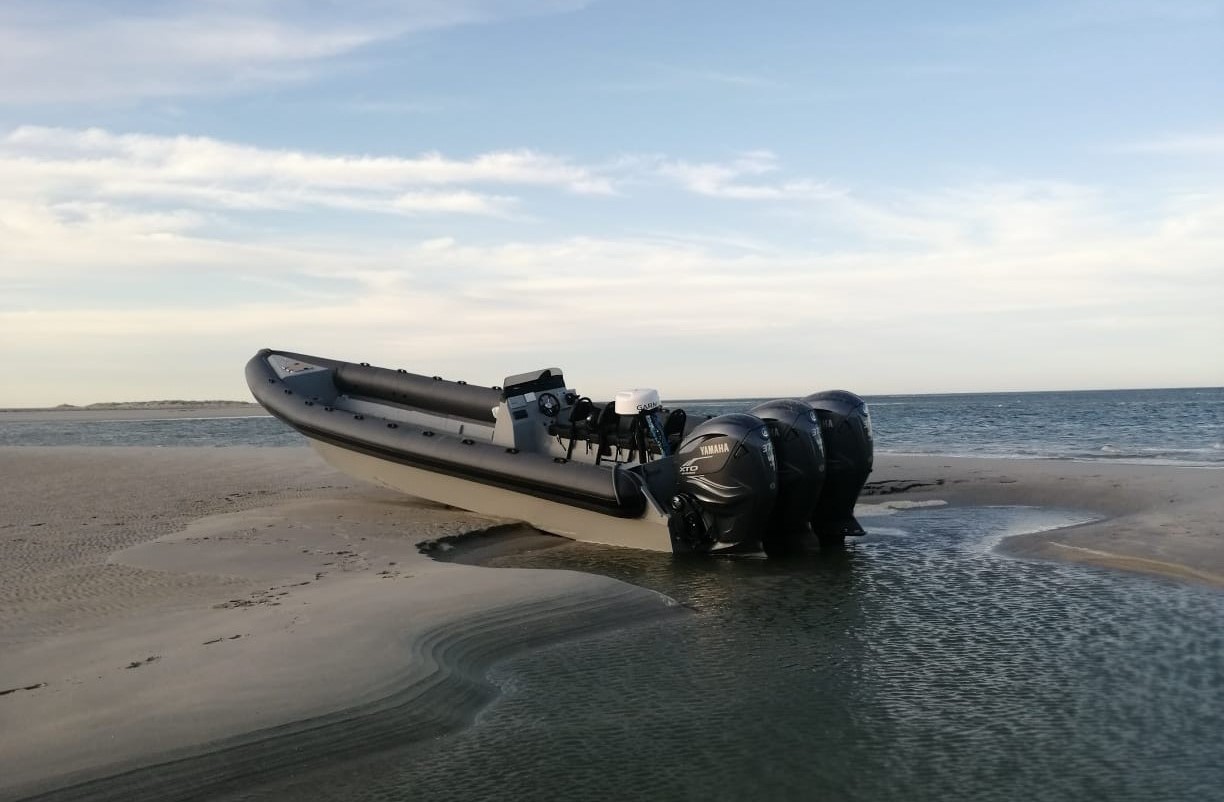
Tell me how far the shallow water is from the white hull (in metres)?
1.64

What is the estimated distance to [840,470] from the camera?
9070 millimetres

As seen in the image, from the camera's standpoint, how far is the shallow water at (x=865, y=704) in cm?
375

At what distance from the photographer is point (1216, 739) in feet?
13.2

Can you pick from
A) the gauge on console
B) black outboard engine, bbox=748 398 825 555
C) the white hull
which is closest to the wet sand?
the white hull

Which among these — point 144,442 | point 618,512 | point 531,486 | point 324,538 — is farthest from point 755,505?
point 144,442

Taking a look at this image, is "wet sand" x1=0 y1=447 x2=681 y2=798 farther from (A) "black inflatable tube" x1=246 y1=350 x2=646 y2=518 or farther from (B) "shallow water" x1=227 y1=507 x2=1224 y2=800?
(A) "black inflatable tube" x1=246 y1=350 x2=646 y2=518

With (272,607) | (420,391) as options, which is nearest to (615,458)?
(420,391)

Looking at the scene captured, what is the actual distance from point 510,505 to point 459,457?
727 millimetres

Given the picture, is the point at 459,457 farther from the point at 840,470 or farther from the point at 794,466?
the point at 840,470

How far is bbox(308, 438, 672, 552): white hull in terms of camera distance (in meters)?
8.87

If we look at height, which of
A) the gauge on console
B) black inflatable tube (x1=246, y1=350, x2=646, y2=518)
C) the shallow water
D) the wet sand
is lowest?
the shallow water

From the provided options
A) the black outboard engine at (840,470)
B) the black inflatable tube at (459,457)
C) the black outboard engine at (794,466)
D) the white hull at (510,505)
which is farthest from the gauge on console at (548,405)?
the black outboard engine at (840,470)

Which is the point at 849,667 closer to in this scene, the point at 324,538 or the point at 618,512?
the point at 618,512

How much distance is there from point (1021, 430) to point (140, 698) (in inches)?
1061
